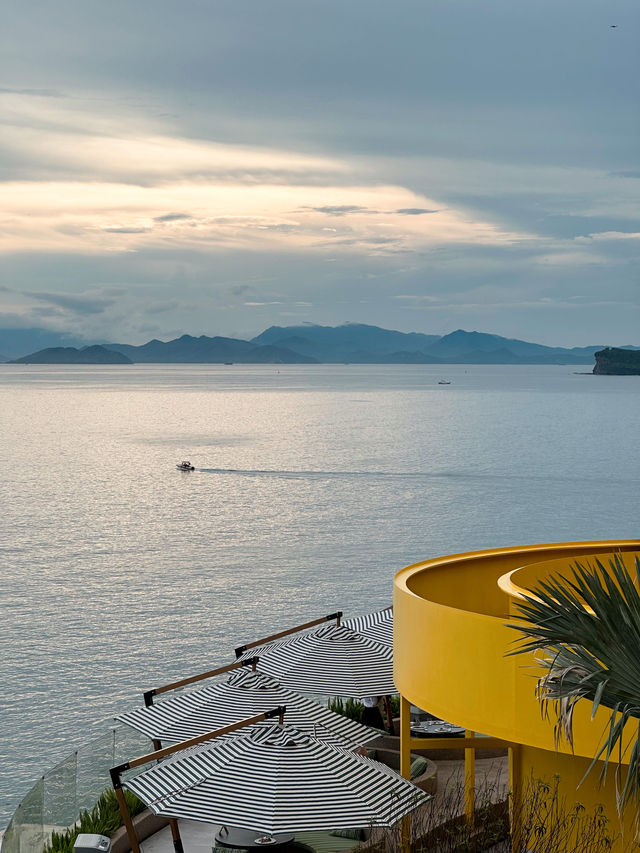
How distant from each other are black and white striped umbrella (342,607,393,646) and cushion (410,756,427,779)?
233cm

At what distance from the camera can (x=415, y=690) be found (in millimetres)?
11469

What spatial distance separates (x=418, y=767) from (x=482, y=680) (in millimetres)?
7323

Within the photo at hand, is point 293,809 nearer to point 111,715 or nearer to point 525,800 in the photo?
point 525,800

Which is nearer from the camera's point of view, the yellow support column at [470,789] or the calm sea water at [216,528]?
the yellow support column at [470,789]

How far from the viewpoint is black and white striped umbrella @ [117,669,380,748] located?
15.5m

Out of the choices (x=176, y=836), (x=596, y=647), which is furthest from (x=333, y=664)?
(x=596, y=647)

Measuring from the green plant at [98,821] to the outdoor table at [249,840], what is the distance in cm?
194

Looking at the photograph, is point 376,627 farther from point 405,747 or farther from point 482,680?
point 482,680

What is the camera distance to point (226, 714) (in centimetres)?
1585

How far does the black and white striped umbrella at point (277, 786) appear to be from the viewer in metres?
11.5

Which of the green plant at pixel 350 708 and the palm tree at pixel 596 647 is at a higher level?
the palm tree at pixel 596 647

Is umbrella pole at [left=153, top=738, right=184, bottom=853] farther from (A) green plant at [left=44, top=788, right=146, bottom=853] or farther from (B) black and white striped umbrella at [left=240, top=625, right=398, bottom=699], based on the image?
(B) black and white striped umbrella at [left=240, top=625, right=398, bottom=699]

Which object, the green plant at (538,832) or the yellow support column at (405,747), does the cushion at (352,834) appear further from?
the yellow support column at (405,747)

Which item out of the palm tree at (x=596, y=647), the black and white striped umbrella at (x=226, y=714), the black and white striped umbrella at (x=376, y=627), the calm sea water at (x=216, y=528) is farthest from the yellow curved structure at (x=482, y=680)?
the calm sea water at (x=216, y=528)
